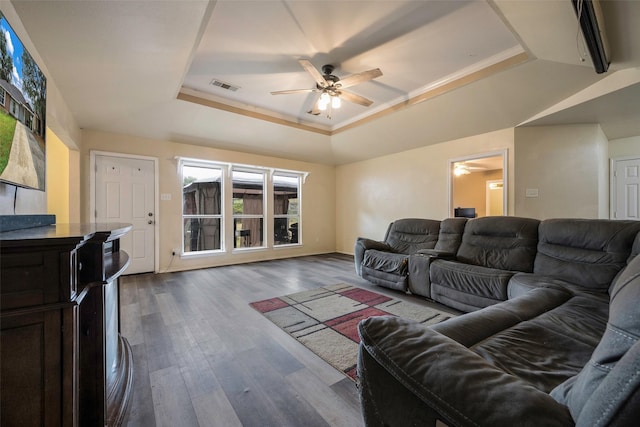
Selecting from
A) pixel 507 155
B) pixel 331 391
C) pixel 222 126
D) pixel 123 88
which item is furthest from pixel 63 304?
pixel 507 155

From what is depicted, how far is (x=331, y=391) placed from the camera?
1.53 meters

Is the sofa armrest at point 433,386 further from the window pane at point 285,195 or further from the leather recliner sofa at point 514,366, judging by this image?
the window pane at point 285,195

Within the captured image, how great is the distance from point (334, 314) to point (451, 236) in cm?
198

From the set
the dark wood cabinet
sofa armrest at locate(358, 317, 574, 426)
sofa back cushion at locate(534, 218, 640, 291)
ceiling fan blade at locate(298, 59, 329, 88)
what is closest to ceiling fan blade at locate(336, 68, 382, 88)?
ceiling fan blade at locate(298, 59, 329, 88)

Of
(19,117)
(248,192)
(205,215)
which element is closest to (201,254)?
(205,215)

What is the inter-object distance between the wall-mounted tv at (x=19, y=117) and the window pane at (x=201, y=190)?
296cm

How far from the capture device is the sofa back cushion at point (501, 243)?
107 inches

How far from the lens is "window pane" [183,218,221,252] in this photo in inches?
192

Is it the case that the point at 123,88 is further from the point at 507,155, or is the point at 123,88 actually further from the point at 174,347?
the point at 507,155

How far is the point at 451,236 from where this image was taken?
348cm

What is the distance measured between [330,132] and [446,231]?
3.15 meters

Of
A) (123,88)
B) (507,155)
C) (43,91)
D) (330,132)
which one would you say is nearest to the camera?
(43,91)

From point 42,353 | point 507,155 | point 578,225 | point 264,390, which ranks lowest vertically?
point 264,390

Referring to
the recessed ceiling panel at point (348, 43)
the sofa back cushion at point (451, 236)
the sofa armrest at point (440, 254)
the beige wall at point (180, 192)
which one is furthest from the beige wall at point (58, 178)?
the sofa back cushion at point (451, 236)
